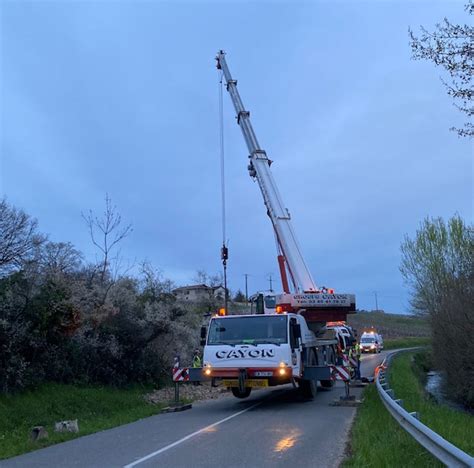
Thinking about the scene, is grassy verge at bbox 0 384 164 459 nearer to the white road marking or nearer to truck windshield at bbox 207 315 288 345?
the white road marking

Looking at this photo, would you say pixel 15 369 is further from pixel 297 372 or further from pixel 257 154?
pixel 257 154

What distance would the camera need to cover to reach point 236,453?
9422mm

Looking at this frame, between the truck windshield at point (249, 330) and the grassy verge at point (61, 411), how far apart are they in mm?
2848

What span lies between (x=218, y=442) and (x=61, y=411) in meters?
6.72

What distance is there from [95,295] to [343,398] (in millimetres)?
9442

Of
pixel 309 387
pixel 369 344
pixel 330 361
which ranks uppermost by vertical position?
pixel 369 344

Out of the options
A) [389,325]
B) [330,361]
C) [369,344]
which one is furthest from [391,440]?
[389,325]

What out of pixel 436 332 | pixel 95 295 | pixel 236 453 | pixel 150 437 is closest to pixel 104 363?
pixel 95 295

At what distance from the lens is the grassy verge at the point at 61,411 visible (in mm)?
12069

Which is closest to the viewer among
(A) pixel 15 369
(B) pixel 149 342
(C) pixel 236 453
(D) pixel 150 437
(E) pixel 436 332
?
(C) pixel 236 453

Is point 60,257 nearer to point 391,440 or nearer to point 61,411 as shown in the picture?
point 61,411

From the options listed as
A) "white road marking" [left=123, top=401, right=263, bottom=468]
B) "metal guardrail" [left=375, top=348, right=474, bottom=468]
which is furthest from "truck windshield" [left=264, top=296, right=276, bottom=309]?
"metal guardrail" [left=375, top=348, right=474, bottom=468]

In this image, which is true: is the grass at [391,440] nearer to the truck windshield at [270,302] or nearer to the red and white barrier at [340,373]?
the red and white barrier at [340,373]

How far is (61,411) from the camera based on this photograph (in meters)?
15.5
